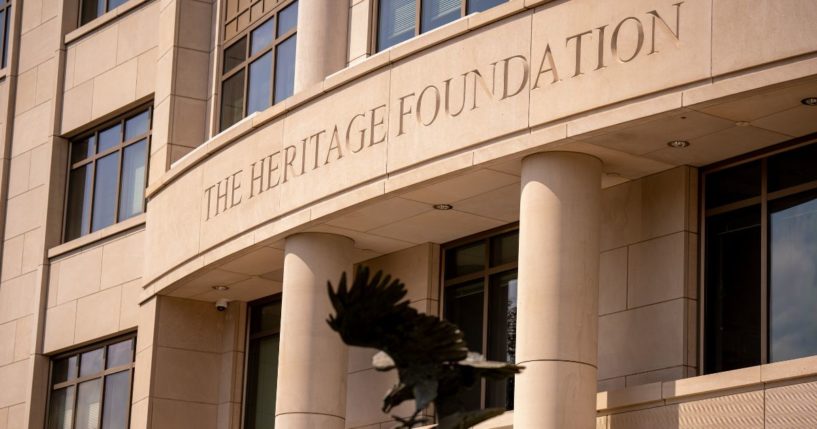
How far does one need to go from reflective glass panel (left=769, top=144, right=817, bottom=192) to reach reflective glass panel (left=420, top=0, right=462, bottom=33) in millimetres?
5037

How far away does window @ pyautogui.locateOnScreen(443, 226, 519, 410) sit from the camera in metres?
22.1

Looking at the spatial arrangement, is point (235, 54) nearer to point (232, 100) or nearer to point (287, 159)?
point (232, 100)

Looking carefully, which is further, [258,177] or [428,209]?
[258,177]

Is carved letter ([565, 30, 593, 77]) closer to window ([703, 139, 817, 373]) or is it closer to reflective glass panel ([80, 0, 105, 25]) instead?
window ([703, 139, 817, 373])

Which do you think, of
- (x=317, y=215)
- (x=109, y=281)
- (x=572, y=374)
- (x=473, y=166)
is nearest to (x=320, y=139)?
(x=317, y=215)

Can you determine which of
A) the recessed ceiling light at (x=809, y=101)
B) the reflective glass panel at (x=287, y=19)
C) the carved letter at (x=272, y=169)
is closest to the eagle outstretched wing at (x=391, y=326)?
the recessed ceiling light at (x=809, y=101)

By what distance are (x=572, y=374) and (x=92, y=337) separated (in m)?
13.1

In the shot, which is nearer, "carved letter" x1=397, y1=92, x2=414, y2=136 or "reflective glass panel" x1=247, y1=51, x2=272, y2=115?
"carved letter" x1=397, y1=92, x2=414, y2=136

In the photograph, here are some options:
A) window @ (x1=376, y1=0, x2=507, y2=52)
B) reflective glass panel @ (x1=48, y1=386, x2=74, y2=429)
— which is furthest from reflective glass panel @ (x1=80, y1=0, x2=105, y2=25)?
window @ (x1=376, y1=0, x2=507, y2=52)

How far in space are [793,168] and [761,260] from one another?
1.15 metres

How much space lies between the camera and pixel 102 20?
31.7 m

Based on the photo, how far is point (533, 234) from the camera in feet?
62.7

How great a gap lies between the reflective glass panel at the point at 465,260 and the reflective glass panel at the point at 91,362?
341 inches

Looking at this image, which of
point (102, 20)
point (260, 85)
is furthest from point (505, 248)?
point (102, 20)
